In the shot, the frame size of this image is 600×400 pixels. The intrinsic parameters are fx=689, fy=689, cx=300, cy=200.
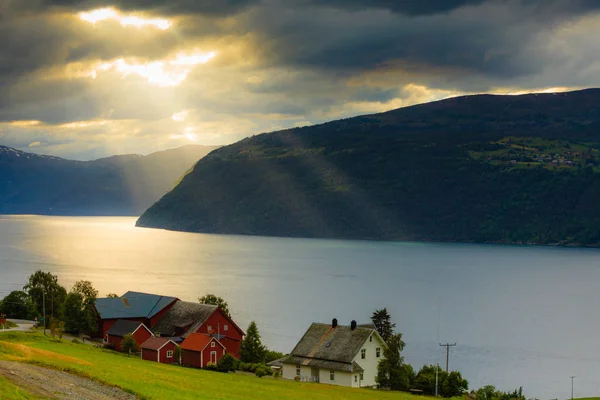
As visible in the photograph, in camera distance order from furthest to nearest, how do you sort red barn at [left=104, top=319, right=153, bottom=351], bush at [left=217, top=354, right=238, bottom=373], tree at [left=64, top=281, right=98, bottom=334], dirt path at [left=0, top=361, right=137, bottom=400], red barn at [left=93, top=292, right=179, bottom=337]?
1. red barn at [left=93, top=292, right=179, bottom=337]
2. tree at [left=64, top=281, right=98, bottom=334]
3. red barn at [left=104, top=319, right=153, bottom=351]
4. bush at [left=217, top=354, right=238, bottom=373]
5. dirt path at [left=0, top=361, right=137, bottom=400]

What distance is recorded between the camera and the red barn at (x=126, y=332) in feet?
240

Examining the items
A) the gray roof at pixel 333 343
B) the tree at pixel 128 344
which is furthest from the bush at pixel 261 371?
the tree at pixel 128 344

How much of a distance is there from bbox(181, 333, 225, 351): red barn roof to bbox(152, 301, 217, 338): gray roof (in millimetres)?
6668

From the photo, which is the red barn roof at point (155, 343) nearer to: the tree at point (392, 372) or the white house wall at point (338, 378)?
the white house wall at point (338, 378)

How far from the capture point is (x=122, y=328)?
7450 centimetres

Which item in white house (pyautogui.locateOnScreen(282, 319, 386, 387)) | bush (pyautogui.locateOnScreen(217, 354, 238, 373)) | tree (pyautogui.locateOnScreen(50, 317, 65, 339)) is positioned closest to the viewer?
white house (pyautogui.locateOnScreen(282, 319, 386, 387))

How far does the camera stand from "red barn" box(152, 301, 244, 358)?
74.1m

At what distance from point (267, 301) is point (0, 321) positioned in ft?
218

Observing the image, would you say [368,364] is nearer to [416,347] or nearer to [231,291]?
[416,347]

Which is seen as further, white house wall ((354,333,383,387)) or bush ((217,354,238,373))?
bush ((217,354,238,373))

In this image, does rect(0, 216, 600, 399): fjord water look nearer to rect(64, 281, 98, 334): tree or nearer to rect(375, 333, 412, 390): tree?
rect(375, 333, 412, 390): tree

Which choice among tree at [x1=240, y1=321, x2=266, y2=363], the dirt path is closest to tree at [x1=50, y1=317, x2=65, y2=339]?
tree at [x1=240, y1=321, x2=266, y2=363]

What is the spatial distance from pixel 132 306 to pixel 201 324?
11157 mm

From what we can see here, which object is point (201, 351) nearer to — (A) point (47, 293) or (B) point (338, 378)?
(B) point (338, 378)
